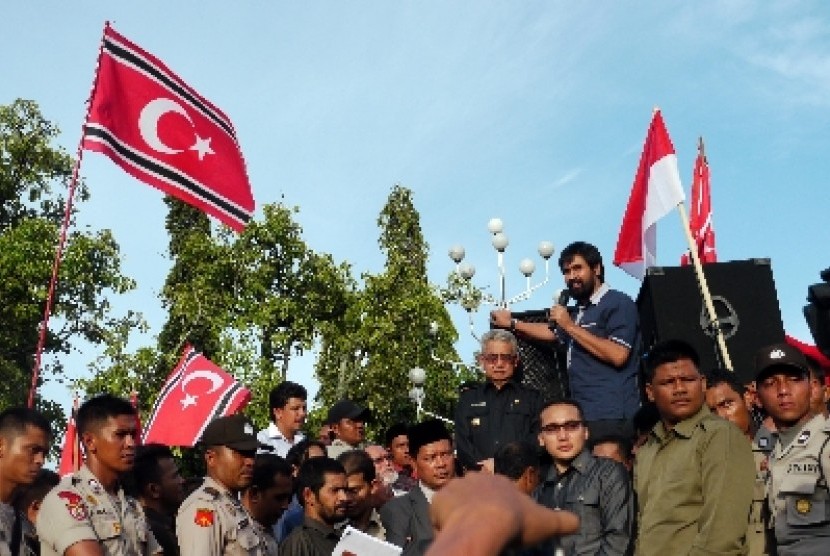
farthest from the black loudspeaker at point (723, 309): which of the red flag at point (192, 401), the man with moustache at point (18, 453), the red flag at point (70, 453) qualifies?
the red flag at point (70, 453)

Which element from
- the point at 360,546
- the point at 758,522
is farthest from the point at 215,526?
the point at 758,522

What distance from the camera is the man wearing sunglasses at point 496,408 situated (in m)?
6.31

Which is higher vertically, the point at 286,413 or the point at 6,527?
the point at 286,413

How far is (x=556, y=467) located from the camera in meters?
5.13

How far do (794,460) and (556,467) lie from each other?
127 cm

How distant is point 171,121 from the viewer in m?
9.70

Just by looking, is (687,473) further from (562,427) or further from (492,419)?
(492,419)

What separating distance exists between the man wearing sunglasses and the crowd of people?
0.03 ft

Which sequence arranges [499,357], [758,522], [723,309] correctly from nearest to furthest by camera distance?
[758,522]
[499,357]
[723,309]

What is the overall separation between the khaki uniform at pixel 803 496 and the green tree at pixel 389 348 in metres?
31.9

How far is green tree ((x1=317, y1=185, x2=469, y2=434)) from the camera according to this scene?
121 feet

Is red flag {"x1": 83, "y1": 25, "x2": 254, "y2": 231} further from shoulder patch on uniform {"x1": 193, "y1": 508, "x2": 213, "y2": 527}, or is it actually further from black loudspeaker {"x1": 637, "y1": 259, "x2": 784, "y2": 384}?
shoulder patch on uniform {"x1": 193, "y1": 508, "x2": 213, "y2": 527}

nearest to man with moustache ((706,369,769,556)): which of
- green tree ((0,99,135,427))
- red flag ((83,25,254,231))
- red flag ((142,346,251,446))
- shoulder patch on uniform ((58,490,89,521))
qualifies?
shoulder patch on uniform ((58,490,89,521))

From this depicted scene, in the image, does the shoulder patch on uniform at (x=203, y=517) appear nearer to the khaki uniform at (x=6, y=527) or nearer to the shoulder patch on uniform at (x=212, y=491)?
the shoulder patch on uniform at (x=212, y=491)
